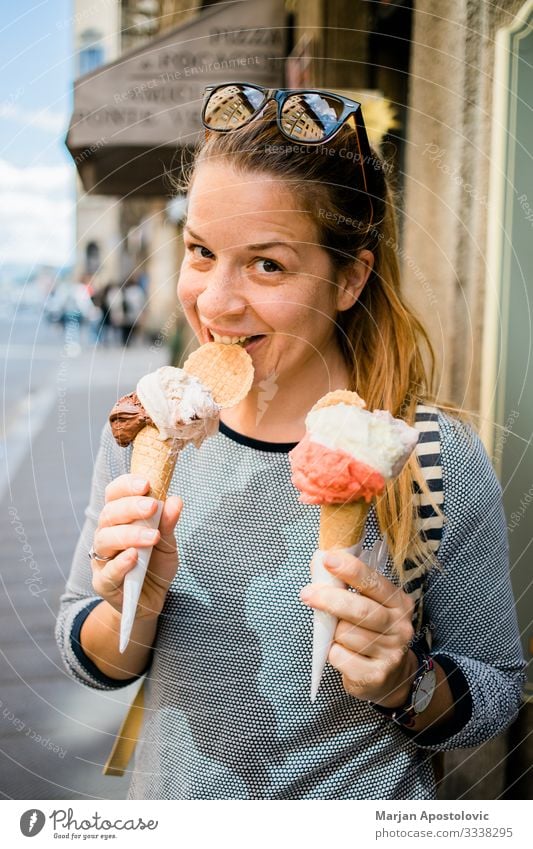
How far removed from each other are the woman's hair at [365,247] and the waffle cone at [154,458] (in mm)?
417

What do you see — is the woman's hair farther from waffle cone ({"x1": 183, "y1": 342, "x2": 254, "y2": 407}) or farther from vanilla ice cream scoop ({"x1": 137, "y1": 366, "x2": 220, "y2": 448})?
vanilla ice cream scoop ({"x1": 137, "y1": 366, "x2": 220, "y2": 448})

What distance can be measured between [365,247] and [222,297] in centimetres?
36

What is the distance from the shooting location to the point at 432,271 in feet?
9.88

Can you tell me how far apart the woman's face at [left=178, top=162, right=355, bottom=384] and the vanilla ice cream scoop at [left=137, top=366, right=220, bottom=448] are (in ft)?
0.44

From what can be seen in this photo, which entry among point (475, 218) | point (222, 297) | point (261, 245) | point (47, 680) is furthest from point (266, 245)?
point (47, 680)

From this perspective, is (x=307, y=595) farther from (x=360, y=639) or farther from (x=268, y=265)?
(x=268, y=265)

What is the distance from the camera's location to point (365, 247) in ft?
5.51

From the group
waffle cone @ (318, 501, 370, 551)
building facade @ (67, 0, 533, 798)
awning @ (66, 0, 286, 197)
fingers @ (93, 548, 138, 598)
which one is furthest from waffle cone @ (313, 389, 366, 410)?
awning @ (66, 0, 286, 197)

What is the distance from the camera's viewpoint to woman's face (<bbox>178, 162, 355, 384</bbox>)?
1509 mm

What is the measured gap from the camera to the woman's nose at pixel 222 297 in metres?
1.51

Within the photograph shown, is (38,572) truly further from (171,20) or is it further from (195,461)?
(171,20)

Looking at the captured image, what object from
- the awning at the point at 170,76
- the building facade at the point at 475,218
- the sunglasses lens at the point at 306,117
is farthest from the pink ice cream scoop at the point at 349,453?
the awning at the point at 170,76

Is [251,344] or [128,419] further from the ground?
[251,344]

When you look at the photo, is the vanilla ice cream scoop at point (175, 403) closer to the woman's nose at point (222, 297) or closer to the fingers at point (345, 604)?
the woman's nose at point (222, 297)
